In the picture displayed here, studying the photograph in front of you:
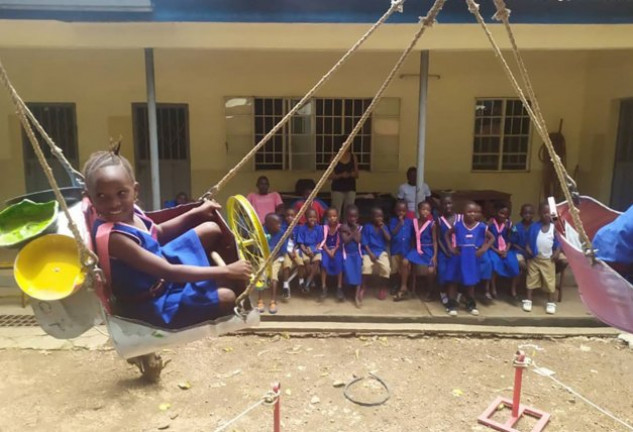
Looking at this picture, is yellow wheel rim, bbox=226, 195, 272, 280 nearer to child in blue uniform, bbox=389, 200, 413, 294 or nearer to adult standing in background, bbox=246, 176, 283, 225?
child in blue uniform, bbox=389, 200, 413, 294

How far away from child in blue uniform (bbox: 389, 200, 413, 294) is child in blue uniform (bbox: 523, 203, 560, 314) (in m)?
1.22

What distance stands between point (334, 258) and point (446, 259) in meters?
1.12

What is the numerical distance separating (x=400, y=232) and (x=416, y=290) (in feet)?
2.41

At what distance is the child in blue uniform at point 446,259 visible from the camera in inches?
195

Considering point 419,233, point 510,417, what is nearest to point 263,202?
point 419,233

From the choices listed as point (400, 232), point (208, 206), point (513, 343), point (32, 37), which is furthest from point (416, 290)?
point (32, 37)

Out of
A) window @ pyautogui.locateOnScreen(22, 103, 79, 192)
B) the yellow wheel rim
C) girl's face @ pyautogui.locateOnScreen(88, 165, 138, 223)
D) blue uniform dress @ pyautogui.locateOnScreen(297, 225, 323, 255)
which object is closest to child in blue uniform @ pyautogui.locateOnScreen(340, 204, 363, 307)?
blue uniform dress @ pyautogui.locateOnScreen(297, 225, 323, 255)

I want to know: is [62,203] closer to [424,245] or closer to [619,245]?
[619,245]

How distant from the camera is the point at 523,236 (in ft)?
17.0

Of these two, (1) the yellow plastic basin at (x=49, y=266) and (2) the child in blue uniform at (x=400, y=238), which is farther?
(2) the child in blue uniform at (x=400, y=238)

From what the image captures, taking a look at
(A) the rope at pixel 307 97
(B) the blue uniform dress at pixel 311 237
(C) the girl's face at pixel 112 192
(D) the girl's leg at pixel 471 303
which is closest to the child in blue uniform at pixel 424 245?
(D) the girl's leg at pixel 471 303

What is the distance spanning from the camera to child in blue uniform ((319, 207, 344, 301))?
5.11 meters

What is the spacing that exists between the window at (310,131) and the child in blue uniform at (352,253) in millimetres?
2758

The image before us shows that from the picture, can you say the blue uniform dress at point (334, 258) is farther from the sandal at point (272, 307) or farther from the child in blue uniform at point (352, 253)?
the sandal at point (272, 307)
